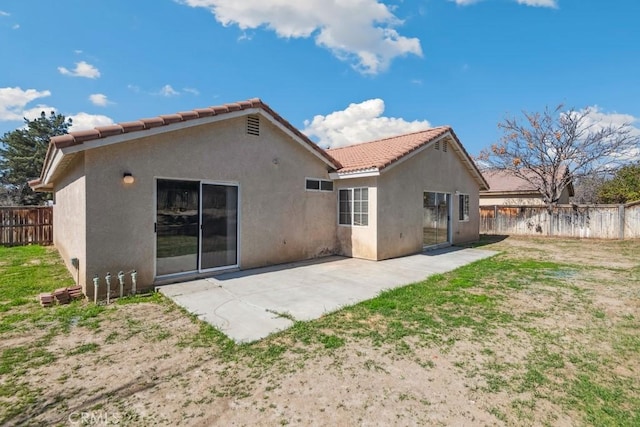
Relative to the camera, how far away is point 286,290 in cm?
757

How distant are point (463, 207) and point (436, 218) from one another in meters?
3.10

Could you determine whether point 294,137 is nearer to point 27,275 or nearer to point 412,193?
point 412,193

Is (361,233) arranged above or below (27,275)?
above

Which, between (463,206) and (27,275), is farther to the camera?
(463,206)

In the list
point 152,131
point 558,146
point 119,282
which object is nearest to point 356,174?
point 152,131

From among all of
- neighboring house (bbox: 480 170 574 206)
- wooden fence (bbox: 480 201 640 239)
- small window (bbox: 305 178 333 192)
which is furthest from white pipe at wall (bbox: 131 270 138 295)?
neighboring house (bbox: 480 170 574 206)

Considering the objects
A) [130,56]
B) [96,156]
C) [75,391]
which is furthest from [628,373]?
[130,56]

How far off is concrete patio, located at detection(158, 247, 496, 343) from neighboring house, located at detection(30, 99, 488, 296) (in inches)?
34.4

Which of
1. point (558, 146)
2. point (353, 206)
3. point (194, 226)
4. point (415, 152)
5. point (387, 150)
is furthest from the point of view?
point (558, 146)

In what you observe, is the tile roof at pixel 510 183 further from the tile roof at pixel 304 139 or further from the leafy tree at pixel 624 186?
the tile roof at pixel 304 139

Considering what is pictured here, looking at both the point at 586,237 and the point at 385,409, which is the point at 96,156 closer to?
the point at 385,409

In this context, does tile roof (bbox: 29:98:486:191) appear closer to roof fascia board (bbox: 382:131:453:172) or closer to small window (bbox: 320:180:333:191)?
roof fascia board (bbox: 382:131:453:172)

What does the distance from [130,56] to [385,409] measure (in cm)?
1407

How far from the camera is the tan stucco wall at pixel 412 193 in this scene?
38.5 ft
